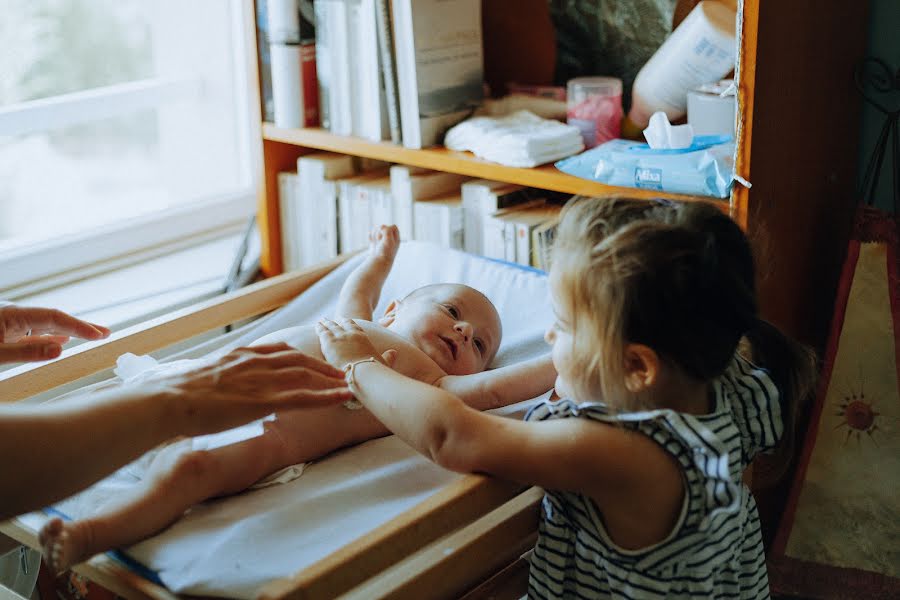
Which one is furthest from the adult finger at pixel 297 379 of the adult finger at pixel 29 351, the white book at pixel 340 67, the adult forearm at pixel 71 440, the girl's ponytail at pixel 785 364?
the white book at pixel 340 67

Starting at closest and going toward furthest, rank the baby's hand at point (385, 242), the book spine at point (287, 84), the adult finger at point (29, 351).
A: the adult finger at point (29, 351)
the baby's hand at point (385, 242)
the book spine at point (287, 84)

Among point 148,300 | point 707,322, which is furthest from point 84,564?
point 148,300

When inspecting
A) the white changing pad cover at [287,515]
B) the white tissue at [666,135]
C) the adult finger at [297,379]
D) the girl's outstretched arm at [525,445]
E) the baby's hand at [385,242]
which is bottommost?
the white changing pad cover at [287,515]

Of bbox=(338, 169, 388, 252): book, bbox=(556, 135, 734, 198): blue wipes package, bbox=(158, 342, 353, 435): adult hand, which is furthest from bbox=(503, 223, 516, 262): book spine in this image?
bbox=(158, 342, 353, 435): adult hand

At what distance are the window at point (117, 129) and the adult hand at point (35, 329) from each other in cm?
79

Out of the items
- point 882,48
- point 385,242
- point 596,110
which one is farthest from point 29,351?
point 882,48

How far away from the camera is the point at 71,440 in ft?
2.96

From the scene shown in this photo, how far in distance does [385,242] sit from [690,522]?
0.87 m

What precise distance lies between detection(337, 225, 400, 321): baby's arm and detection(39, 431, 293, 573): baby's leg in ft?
1.36

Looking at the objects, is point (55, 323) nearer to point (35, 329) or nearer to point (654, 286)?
point (35, 329)

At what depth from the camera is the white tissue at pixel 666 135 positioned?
1.54 m

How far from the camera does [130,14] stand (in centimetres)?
235

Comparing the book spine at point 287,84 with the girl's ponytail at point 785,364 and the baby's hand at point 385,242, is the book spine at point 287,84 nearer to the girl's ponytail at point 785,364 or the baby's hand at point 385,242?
the baby's hand at point 385,242

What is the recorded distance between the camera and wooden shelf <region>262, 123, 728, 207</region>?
161 centimetres
